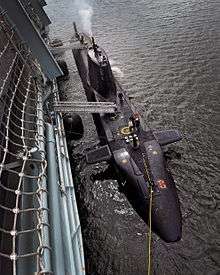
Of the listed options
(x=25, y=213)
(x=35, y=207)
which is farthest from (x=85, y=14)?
(x=25, y=213)

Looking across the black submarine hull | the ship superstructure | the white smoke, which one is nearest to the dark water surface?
the black submarine hull

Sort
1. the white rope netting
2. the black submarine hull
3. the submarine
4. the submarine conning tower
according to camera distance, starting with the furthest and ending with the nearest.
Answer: the submarine conning tower, the submarine, the black submarine hull, the white rope netting

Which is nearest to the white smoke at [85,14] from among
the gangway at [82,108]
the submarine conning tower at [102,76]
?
the submarine conning tower at [102,76]

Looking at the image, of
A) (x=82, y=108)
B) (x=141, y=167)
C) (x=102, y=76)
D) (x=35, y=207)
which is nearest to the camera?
(x=35, y=207)

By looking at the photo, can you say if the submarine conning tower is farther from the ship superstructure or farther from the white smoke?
the white smoke

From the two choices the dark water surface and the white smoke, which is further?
the white smoke

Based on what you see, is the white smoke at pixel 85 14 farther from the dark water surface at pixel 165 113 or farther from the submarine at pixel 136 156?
the submarine at pixel 136 156

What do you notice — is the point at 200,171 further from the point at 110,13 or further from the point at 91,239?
the point at 110,13

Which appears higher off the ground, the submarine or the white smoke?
the white smoke

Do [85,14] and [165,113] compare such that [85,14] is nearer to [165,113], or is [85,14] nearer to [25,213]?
[165,113]
